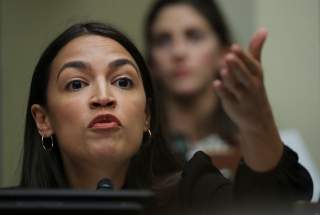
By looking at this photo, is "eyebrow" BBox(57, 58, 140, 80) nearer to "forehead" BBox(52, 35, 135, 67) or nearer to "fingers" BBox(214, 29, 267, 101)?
"forehead" BBox(52, 35, 135, 67)

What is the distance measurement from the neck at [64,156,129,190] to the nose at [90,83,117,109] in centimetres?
12

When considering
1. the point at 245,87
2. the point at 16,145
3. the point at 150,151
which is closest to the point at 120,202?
the point at 245,87

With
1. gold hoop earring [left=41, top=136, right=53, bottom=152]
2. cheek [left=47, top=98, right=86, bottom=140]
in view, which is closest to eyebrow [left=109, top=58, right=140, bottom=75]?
cheek [left=47, top=98, right=86, bottom=140]

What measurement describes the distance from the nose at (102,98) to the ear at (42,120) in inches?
7.5

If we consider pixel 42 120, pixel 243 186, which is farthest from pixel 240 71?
pixel 42 120

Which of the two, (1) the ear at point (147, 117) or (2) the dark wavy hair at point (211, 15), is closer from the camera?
(1) the ear at point (147, 117)

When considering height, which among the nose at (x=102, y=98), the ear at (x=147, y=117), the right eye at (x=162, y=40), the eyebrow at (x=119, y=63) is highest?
the eyebrow at (x=119, y=63)

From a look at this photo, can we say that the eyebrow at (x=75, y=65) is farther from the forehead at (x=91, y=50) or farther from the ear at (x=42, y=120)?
the ear at (x=42, y=120)

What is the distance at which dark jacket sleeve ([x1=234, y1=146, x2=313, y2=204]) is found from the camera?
1185 millimetres

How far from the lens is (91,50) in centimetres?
147

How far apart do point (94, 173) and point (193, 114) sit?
5.76ft

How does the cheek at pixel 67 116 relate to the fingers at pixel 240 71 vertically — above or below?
below

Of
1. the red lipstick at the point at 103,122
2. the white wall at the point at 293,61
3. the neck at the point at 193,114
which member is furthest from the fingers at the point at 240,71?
the white wall at the point at 293,61

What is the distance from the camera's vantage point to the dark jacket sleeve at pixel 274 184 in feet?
3.89
